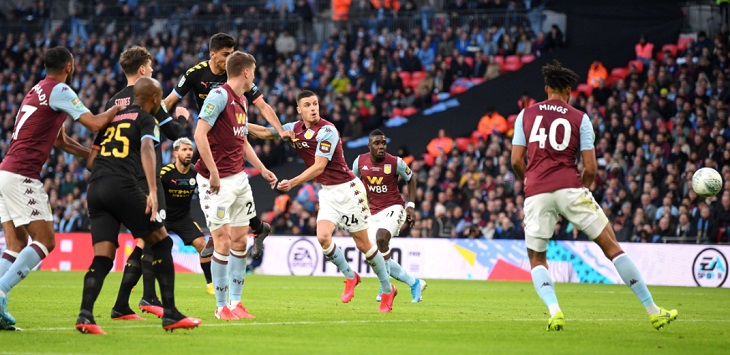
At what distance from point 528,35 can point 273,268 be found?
11.6 metres

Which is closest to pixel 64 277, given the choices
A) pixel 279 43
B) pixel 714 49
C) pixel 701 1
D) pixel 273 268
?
pixel 273 268

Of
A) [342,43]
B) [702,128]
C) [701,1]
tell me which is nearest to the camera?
[702,128]

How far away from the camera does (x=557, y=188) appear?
10.8 meters

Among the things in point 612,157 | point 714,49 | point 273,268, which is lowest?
point 273,268

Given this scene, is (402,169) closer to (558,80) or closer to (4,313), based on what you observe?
(558,80)

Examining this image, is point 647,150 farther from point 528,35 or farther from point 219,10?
point 219,10

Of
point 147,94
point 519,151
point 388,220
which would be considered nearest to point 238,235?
point 147,94

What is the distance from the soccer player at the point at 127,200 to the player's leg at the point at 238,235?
1769 millimetres

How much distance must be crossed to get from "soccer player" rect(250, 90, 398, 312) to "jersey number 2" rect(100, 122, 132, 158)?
11.7 ft

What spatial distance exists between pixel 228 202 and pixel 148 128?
1.98m

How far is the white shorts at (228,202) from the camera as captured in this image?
1165cm

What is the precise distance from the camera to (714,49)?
28.8 meters

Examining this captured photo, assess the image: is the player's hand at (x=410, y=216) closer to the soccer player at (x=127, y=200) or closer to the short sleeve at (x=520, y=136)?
the short sleeve at (x=520, y=136)

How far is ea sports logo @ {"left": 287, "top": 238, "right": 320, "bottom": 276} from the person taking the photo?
26594 millimetres
